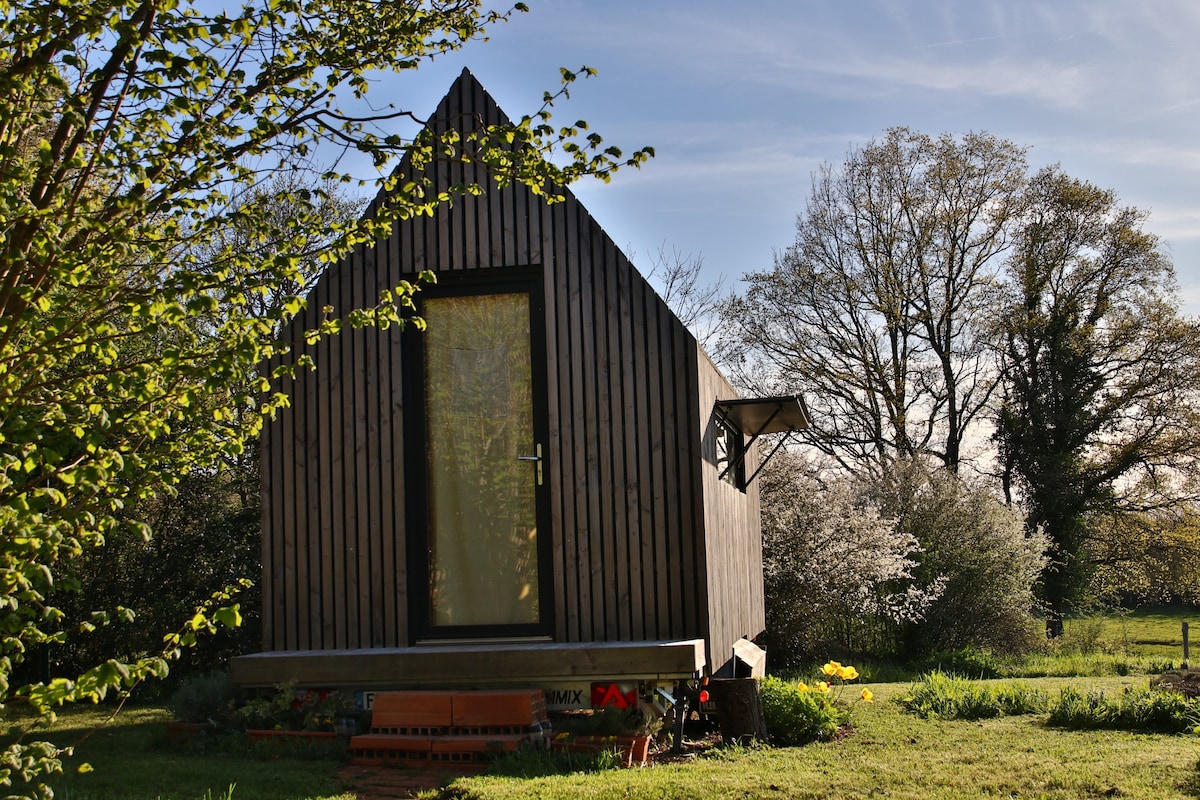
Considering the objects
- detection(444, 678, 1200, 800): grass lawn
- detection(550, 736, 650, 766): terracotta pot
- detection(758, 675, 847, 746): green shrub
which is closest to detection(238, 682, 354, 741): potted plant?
detection(550, 736, 650, 766): terracotta pot


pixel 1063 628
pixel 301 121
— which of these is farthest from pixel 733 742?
pixel 1063 628

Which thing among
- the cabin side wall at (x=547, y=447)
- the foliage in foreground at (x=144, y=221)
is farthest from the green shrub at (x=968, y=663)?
the foliage in foreground at (x=144, y=221)

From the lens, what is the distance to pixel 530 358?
8.80 meters

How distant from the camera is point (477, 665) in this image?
8.05 m

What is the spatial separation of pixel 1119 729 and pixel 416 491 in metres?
5.91

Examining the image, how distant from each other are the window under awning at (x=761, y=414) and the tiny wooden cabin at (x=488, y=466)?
35.1 inches

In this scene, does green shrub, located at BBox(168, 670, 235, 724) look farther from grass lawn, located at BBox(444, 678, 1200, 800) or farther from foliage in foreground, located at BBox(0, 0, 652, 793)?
foliage in foreground, located at BBox(0, 0, 652, 793)

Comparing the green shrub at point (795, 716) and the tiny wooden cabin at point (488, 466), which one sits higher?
the tiny wooden cabin at point (488, 466)

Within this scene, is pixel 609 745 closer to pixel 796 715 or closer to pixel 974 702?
pixel 796 715

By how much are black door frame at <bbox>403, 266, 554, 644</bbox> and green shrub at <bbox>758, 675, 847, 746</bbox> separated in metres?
1.85

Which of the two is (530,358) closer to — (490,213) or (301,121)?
(490,213)

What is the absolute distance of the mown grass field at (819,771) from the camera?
6.28m

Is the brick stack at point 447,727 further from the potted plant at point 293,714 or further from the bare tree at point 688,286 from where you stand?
the bare tree at point 688,286

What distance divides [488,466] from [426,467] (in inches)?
20.2
